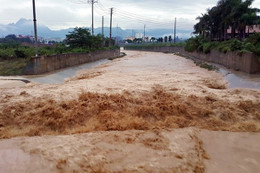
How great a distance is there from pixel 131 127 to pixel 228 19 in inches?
1038

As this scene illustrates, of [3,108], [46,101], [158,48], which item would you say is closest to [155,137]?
[46,101]

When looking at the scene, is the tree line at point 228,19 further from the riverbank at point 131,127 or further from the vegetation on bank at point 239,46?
the riverbank at point 131,127

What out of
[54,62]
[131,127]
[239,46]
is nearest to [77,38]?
[54,62]

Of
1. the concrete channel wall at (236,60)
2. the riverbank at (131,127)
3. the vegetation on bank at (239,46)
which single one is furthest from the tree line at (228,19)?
the riverbank at (131,127)

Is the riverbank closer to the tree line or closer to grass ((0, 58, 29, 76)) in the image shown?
grass ((0, 58, 29, 76))

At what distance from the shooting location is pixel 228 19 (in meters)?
29.8

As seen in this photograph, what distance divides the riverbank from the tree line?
60.3ft

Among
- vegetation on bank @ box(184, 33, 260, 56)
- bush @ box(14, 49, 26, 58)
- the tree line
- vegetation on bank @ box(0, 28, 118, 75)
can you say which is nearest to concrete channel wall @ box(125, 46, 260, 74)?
vegetation on bank @ box(184, 33, 260, 56)

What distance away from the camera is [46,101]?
33.2ft

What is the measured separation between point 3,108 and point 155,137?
5.99 meters

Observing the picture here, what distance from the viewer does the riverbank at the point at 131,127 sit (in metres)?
6.07

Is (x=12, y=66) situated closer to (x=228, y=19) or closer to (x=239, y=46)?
(x=239, y=46)

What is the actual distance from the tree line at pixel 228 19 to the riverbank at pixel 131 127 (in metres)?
18.4

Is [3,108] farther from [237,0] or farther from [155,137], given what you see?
[237,0]
